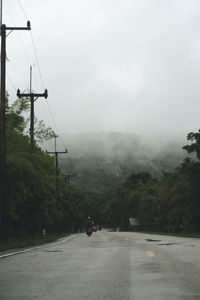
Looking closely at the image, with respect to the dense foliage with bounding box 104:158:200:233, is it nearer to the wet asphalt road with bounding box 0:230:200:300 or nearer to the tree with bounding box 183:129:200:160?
the tree with bounding box 183:129:200:160

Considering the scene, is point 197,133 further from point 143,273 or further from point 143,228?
point 143,228

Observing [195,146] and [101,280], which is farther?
[195,146]

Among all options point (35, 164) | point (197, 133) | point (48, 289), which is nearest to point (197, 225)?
point (197, 133)

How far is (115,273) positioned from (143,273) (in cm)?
59

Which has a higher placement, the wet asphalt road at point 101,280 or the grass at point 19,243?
the wet asphalt road at point 101,280

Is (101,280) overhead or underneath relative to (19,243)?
overhead

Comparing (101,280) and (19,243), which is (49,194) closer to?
(19,243)

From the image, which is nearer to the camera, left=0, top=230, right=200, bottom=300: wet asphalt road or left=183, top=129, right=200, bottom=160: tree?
left=0, top=230, right=200, bottom=300: wet asphalt road

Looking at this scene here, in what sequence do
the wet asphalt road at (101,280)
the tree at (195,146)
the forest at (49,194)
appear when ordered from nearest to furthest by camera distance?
the wet asphalt road at (101,280) → the forest at (49,194) → the tree at (195,146)

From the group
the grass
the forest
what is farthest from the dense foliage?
the grass

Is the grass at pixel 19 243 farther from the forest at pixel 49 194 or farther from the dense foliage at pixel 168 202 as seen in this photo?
the dense foliage at pixel 168 202

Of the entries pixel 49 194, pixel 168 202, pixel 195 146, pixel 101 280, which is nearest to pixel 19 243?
pixel 49 194

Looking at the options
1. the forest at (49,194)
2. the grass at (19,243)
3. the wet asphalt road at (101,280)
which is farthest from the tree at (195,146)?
the wet asphalt road at (101,280)

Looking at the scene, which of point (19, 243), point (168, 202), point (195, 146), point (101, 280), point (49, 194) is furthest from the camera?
point (168, 202)
